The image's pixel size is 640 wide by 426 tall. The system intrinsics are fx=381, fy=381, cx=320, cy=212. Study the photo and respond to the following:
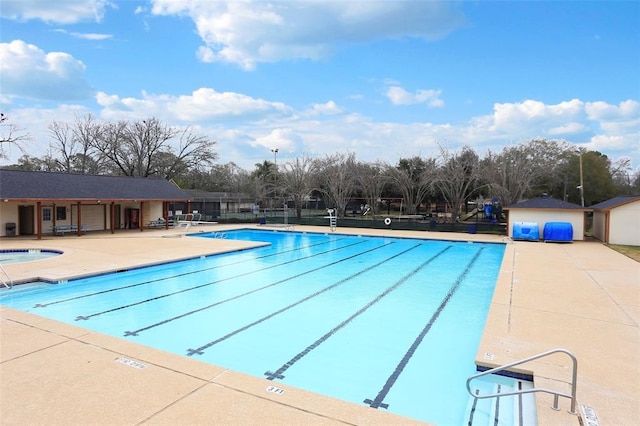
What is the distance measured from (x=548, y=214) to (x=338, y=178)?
14.3m

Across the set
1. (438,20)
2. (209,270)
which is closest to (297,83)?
(438,20)

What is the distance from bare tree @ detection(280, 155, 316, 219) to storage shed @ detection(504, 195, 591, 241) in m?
14.7

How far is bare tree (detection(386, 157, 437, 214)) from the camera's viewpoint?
2864 cm

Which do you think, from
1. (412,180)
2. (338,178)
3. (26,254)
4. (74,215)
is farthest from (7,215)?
(412,180)

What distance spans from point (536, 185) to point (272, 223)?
1885cm

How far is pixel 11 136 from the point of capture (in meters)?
23.7

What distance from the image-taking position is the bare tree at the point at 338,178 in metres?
28.1

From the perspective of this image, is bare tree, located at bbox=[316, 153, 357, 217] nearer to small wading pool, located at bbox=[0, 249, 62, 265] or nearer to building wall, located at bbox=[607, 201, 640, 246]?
building wall, located at bbox=[607, 201, 640, 246]

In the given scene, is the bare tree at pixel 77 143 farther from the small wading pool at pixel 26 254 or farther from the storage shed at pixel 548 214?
the storage shed at pixel 548 214

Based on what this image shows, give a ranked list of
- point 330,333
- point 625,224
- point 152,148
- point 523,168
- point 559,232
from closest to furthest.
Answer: point 330,333 < point 625,224 < point 559,232 < point 523,168 < point 152,148

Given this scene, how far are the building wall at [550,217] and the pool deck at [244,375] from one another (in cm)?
1062

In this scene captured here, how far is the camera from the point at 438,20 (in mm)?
10602

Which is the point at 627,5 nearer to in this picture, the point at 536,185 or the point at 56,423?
the point at 56,423

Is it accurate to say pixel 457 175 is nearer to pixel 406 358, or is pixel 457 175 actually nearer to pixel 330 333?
pixel 330 333
